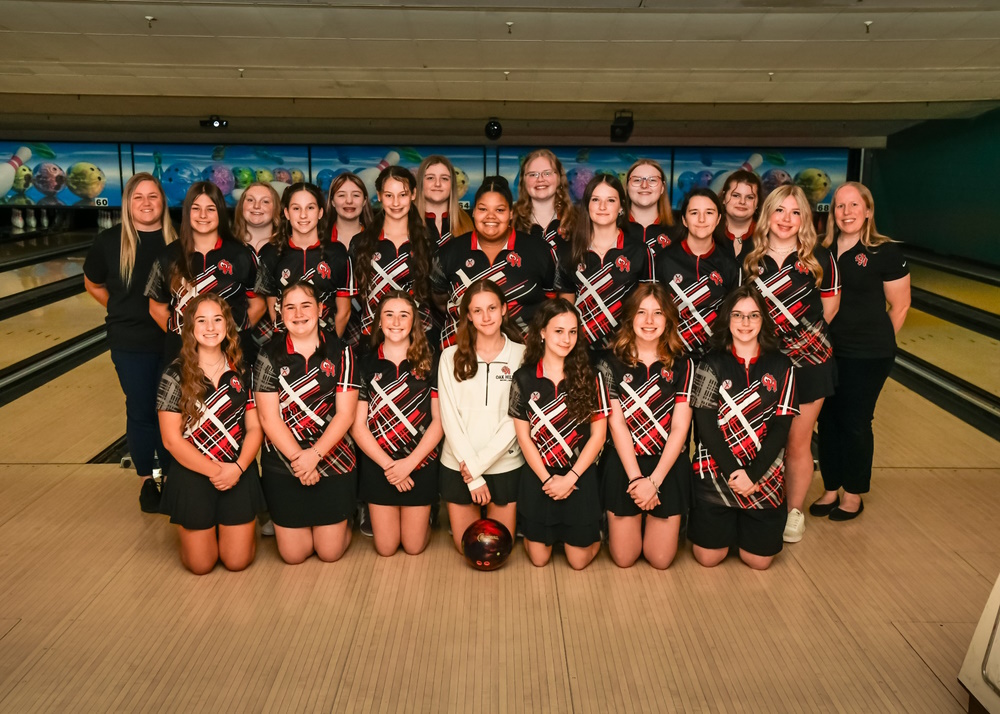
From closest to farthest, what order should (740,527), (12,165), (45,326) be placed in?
(740,527) < (45,326) < (12,165)

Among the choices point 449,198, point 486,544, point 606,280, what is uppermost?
point 449,198

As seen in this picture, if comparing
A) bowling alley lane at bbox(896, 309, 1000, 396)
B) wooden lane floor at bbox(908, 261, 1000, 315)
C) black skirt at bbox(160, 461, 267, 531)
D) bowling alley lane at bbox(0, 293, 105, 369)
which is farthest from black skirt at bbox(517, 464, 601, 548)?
wooden lane floor at bbox(908, 261, 1000, 315)

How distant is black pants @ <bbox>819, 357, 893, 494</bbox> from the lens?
2.78 m

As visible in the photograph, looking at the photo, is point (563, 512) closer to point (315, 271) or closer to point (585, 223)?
point (585, 223)

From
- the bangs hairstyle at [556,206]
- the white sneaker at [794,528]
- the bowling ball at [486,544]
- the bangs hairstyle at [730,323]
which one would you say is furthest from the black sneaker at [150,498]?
the white sneaker at [794,528]

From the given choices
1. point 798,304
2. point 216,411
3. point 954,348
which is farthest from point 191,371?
point 954,348

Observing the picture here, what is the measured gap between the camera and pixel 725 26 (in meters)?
3.82

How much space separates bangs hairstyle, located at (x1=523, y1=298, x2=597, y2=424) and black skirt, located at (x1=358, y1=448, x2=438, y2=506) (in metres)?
0.45

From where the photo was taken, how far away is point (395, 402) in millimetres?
2533

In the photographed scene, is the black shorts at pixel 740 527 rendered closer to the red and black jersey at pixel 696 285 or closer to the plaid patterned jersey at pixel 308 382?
the red and black jersey at pixel 696 285

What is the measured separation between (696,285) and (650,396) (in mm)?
416

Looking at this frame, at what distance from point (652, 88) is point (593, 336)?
3337mm

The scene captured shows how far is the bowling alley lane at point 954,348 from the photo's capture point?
15.5 ft

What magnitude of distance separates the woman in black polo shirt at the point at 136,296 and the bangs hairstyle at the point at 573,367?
130cm
